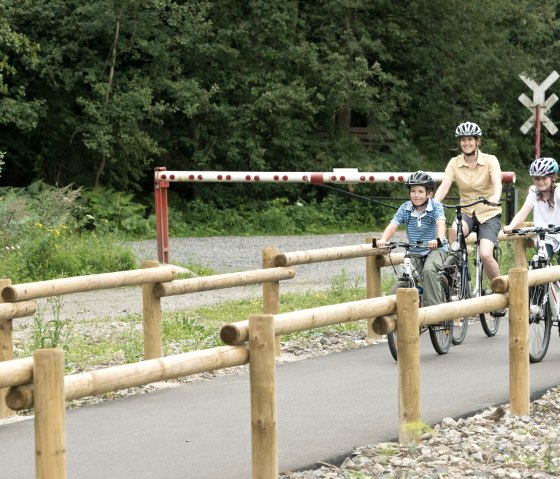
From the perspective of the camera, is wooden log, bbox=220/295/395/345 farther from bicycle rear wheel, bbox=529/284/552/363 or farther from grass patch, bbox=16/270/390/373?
grass patch, bbox=16/270/390/373

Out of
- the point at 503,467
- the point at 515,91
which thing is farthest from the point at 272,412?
the point at 515,91

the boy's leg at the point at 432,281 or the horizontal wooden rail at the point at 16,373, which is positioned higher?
the horizontal wooden rail at the point at 16,373

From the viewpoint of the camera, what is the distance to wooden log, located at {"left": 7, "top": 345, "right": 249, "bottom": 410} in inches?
210

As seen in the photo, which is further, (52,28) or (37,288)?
(52,28)

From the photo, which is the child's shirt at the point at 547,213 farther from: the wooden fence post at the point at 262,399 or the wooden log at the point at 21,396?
the wooden log at the point at 21,396

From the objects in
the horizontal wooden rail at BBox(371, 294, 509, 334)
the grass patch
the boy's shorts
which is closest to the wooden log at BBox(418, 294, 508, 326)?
the horizontal wooden rail at BBox(371, 294, 509, 334)

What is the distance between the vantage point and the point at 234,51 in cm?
2936

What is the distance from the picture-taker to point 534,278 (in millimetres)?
A: 9359

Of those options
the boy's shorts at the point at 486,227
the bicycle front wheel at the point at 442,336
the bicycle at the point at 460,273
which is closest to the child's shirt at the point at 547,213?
the bicycle at the point at 460,273

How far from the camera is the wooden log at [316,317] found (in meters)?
6.25

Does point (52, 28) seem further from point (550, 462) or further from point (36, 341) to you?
point (550, 462)

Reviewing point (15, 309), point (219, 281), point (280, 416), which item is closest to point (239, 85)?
point (219, 281)

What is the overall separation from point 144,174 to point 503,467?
23.6m

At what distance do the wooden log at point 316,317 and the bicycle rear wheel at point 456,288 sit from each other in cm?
372
